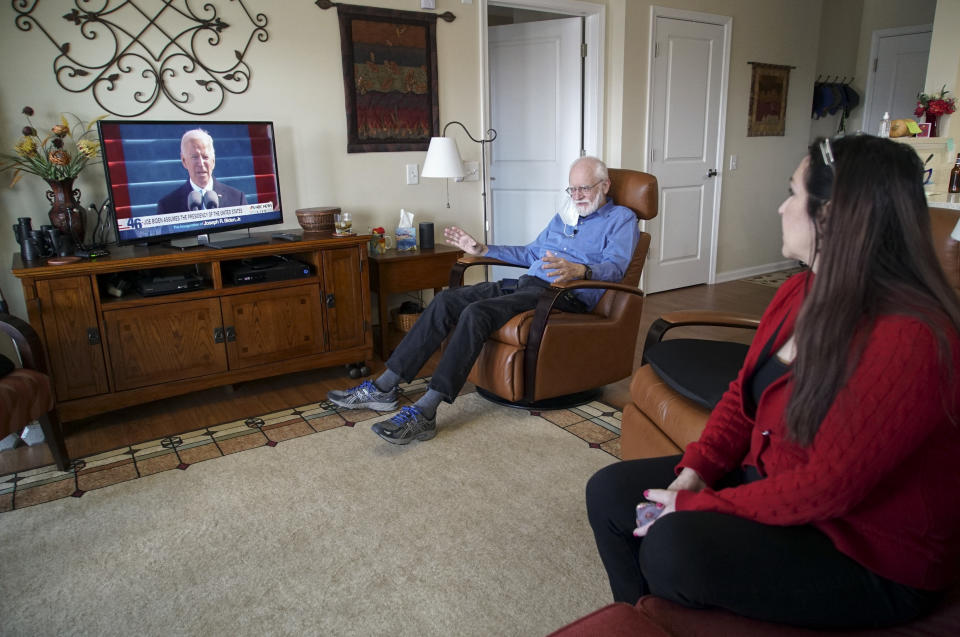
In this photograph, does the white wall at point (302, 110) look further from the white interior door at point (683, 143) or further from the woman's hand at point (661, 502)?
the woman's hand at point (661, 502)

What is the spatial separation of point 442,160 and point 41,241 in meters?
1.84

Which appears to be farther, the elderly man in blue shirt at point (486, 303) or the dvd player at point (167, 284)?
the dvd player at point (167, 284)

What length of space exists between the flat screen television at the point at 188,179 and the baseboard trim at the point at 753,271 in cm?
380

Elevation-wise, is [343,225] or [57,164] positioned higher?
[57,164]

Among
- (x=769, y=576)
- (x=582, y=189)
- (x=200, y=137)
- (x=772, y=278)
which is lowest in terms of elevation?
(x=772, y=278)

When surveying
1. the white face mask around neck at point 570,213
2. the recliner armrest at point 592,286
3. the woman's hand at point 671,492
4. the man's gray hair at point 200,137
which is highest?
the man's gray hair at point 200,137

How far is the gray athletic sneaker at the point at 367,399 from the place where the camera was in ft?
8.99

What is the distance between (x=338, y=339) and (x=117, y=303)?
0.97m

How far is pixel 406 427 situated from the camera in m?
2.46

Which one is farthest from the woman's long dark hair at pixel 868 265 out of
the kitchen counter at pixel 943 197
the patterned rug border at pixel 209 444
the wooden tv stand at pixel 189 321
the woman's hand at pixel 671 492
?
the kitchen counter at pixel 943 197

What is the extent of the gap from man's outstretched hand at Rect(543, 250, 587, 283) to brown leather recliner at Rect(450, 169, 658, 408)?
10 centimetres

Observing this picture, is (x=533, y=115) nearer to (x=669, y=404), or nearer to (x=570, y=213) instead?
(x=570, y=213)

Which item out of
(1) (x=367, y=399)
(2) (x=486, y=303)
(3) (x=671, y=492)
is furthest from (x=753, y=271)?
(3) (x=671, y=492)

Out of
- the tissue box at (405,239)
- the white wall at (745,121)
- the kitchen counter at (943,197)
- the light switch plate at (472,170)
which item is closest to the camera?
the tissue box at (405,239)
